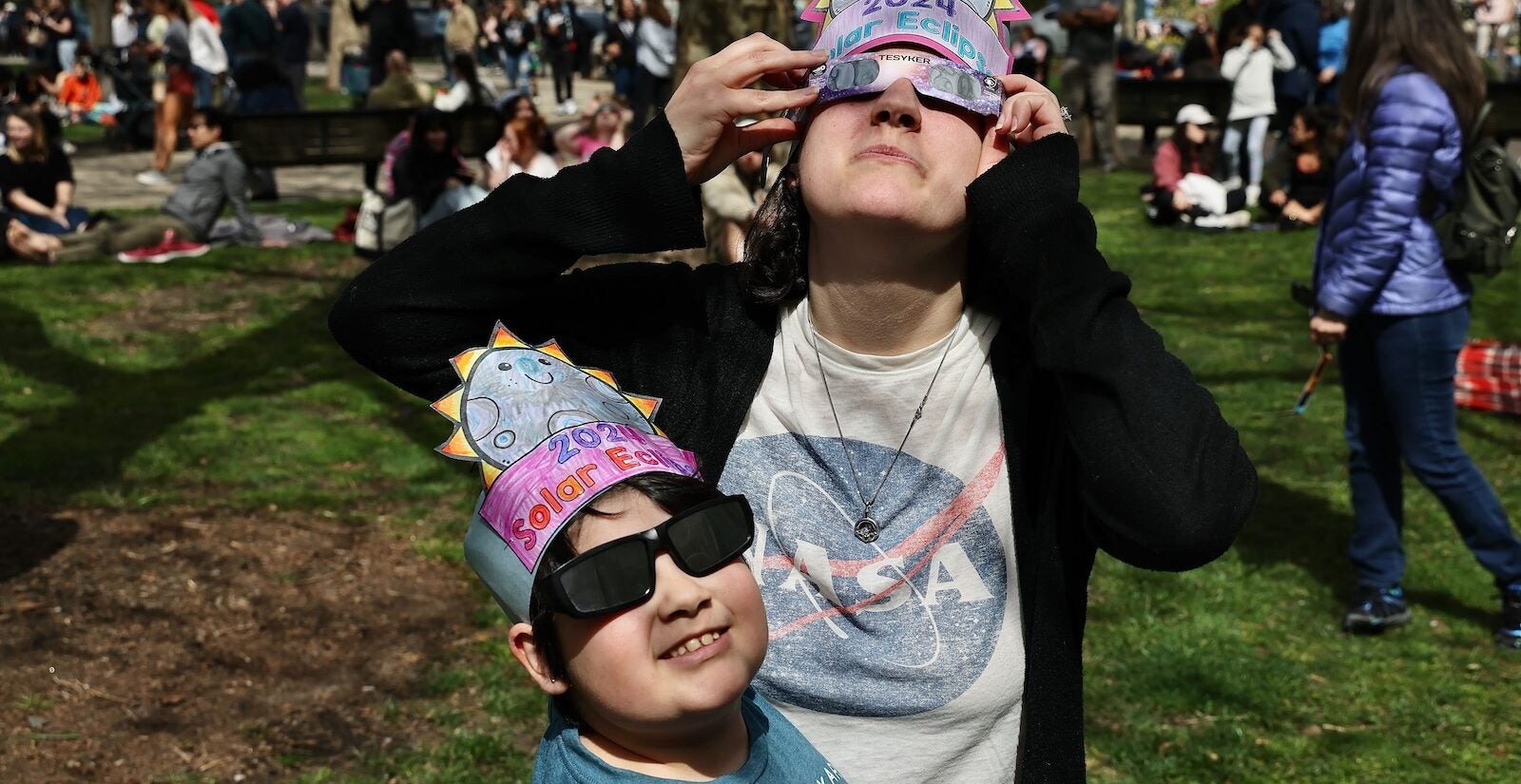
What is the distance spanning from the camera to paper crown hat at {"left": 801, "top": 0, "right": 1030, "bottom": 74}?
2250 mm

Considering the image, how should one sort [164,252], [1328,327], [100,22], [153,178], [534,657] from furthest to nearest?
[100,22] → [153,178] → [164,252] → [1328,327] → [534,657]

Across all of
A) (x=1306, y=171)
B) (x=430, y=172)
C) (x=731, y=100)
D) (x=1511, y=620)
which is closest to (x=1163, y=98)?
(x=1306, y=171)

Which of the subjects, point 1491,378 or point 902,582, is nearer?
point 902,582

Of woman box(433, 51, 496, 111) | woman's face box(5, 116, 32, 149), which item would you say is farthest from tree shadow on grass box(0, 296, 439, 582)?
woman box(433, 51, 496, 111)

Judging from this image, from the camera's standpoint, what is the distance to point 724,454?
230 cm

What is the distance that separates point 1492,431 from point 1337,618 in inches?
106

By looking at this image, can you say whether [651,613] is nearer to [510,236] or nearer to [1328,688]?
[510,236]

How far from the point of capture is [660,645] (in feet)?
5.98

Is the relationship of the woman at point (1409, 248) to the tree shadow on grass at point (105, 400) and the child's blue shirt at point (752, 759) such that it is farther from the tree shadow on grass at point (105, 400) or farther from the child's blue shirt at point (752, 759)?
the tree shadow on grass at point (105, 400)

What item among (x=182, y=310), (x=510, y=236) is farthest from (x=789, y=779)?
(x=182, y=310)

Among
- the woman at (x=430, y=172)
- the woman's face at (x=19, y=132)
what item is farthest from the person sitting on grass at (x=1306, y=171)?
the woman's face at (x=19, y=132)

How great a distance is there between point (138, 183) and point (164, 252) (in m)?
5.28

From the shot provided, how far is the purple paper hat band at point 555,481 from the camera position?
6.05 ft

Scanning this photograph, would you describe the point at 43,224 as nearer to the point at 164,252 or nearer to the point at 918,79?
the point at 164,252
